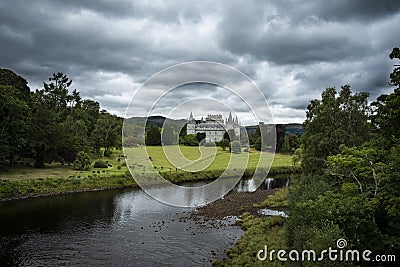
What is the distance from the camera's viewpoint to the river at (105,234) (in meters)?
21.5

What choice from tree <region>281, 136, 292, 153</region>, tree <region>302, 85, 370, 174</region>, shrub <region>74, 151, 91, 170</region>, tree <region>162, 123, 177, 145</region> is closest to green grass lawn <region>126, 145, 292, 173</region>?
shrub <region>74, 151, 91, 170</region>

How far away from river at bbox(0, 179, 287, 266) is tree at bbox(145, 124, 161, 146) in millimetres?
29210

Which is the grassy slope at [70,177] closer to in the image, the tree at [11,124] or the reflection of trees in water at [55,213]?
the reflection of trees in water at [55,213]

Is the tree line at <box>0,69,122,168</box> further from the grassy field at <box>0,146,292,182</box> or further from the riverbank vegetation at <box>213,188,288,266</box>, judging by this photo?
the riverbank vegetation at <box>213,188,288,266</box>

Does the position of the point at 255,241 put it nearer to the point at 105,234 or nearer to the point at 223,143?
the point at 105,234

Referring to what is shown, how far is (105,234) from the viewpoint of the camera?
87.4 ft

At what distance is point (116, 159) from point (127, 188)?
69.0 feet

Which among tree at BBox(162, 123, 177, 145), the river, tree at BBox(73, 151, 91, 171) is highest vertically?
tree at BBox(162, 123, 177, 145)

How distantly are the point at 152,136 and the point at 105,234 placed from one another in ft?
145

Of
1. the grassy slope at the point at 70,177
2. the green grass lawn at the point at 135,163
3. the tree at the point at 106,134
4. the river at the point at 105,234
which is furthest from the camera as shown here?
the tree at the point at 106,134

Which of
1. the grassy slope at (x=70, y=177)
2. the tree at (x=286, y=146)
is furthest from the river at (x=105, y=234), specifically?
the tree at (x=286, y=146)

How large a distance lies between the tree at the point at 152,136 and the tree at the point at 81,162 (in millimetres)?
15696

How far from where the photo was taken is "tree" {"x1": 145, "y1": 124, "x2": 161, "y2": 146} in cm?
6812

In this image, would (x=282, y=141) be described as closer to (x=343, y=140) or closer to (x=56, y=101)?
(x=56, y=101)
